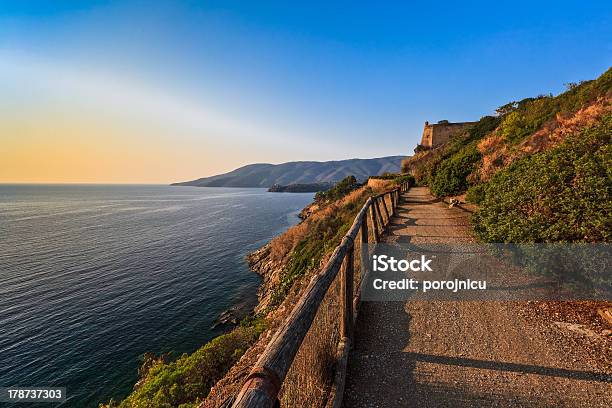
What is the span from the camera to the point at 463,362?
3809 millimetres

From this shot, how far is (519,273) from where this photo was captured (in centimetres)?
613

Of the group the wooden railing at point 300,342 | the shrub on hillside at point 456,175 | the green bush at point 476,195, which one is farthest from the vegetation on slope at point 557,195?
the shrub on hillside at point 456,175

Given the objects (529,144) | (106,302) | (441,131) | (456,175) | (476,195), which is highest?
(441,131)

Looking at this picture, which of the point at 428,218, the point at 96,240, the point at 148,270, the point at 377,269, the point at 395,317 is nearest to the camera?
the point at 395,317

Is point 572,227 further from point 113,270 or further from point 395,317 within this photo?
point 113,270

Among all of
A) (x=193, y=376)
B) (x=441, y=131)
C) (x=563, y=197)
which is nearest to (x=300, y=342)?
(x=563, y=197)

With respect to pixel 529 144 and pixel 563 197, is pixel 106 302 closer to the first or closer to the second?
pixel 563 197

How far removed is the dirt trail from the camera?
320cm

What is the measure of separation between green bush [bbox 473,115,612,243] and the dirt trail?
63.2 inches

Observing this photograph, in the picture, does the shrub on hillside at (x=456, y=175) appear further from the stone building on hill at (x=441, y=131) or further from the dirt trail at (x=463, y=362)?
the stone building on hill at (x=441, y=131)

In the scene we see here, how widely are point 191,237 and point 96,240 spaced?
1314 centimetres

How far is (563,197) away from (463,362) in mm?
3593

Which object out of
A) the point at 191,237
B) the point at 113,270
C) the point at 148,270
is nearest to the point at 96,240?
the point at 191,237

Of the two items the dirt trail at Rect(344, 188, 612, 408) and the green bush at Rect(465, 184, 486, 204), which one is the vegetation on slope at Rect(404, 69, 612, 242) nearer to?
the dirt trail at Rect(344, 188, 612, 408)
